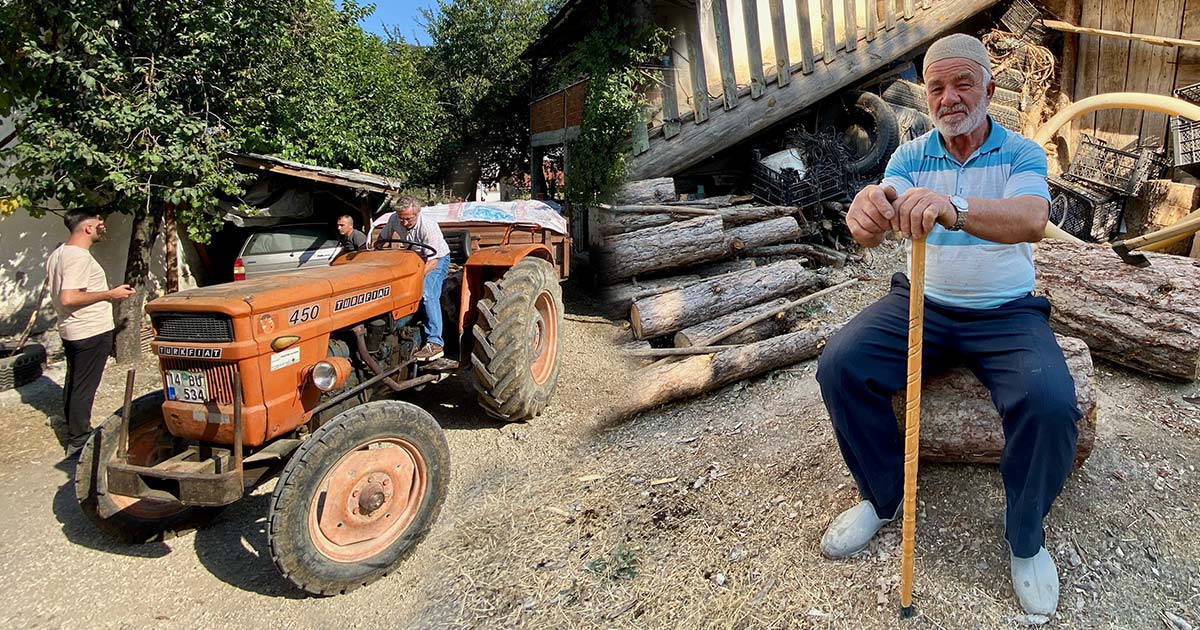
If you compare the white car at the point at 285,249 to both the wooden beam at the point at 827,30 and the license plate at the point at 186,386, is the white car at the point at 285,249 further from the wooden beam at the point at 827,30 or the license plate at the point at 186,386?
the wooden beam at the point at 827,30

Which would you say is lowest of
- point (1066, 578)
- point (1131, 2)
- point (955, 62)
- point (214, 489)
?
point (1066, 578)

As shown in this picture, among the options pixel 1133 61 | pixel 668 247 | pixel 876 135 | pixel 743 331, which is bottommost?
pixel 743 331

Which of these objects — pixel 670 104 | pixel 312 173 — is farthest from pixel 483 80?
pixel 670 104

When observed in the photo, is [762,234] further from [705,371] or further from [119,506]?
[119,506]

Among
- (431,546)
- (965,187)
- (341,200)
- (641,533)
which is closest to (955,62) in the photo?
(965,187)

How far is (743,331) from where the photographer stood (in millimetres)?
5090

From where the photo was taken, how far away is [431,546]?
124 inches

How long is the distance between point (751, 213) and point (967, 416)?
420 centimetres

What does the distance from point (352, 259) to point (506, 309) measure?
115 cm


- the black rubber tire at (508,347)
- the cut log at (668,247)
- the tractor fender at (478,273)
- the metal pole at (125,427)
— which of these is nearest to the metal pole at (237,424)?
the metal pole at (125,427)

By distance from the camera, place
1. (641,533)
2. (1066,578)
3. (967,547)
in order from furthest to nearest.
Result: (641,533)
(967,547)
(1066,578)

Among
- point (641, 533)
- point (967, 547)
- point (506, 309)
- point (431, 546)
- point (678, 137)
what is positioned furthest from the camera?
point (678, 137)

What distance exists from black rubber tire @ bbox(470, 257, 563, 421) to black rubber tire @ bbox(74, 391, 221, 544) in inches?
68.7

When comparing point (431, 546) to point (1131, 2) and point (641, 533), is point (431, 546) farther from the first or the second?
point (1131, 2)
